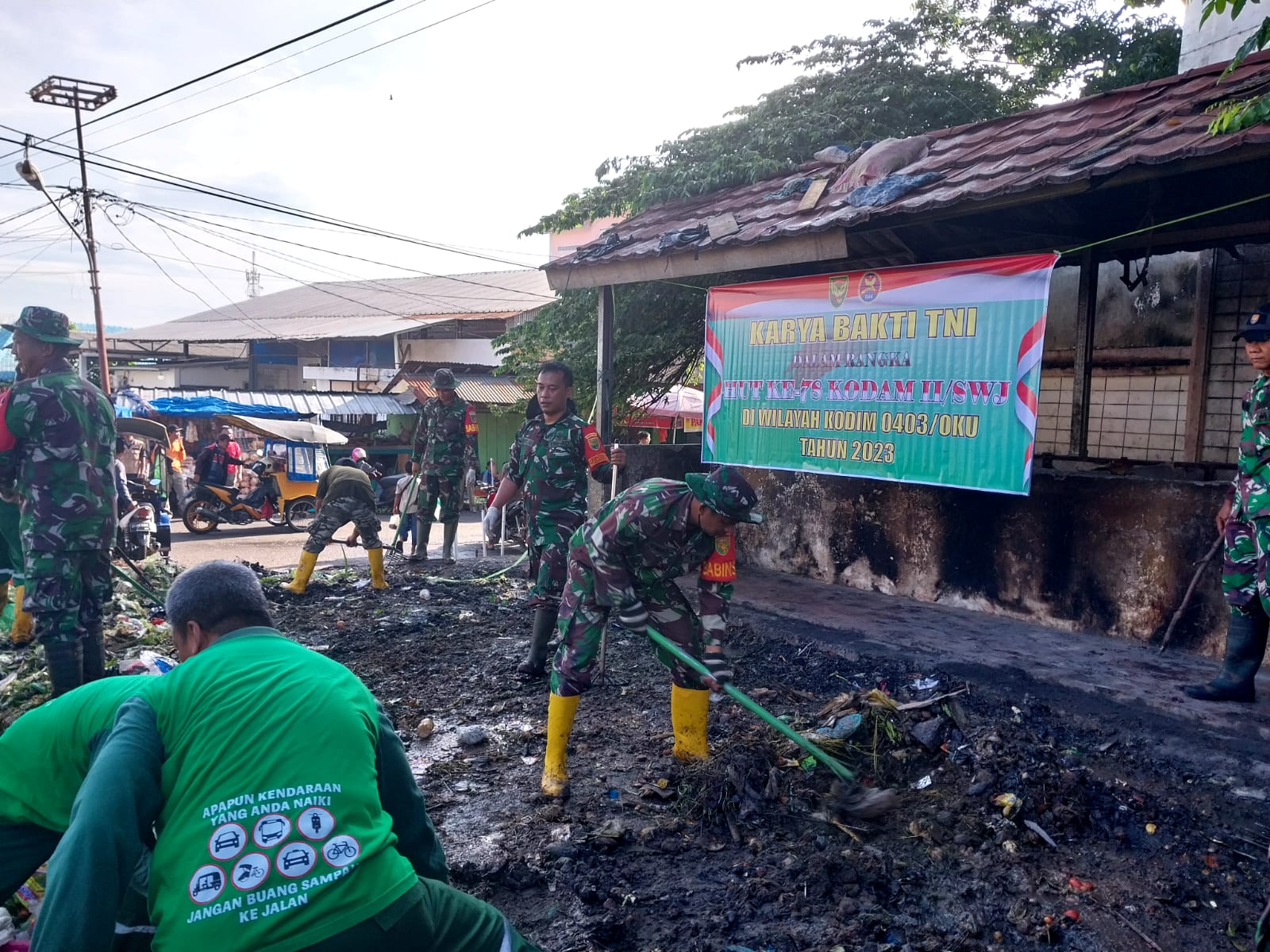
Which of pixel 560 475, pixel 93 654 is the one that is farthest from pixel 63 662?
pixel 560 475

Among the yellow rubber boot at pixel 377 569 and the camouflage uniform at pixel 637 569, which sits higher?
the camouflage uniform at pixel 637 569

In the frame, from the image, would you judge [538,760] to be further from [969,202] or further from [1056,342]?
[1056,342]

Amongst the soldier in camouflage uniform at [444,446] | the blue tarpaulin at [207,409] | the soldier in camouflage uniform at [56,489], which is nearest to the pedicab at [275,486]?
the blue tarpaulin at [207,409]

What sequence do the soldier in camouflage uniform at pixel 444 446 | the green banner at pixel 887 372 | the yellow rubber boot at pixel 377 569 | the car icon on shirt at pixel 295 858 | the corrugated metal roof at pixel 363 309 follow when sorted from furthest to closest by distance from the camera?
the corrugated metal roof at pixel 363 309 < the soldier in camouflage uniform at pixel 444 446 < the yellow rubber boot at pixel 377 569 < the green banner at pixel 887 372 < the car icon on shirt at pixel 295 858

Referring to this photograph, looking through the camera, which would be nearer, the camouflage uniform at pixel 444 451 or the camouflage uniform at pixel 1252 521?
the camouflage uniform at pixel 1252 521

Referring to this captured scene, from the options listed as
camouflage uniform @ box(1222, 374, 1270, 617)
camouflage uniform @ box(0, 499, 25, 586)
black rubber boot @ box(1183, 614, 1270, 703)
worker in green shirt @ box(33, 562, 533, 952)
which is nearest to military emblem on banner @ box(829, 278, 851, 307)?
camouflage uniform @ box(1222, 374, 1270, 617)

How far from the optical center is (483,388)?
1988cm

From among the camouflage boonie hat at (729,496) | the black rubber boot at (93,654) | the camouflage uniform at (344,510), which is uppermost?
the camouflage boonie hat at (729,496)

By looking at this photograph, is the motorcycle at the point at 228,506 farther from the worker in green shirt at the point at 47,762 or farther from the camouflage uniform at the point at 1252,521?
the camouflage uniform at the point at 1252,521

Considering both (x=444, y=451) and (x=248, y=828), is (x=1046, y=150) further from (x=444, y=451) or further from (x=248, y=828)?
(x=444, y=451)

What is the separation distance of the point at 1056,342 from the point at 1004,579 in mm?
2635

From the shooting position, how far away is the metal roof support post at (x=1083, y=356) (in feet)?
19.2

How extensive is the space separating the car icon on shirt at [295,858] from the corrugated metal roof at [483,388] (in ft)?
55.1

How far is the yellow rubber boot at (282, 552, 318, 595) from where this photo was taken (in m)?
7.74
